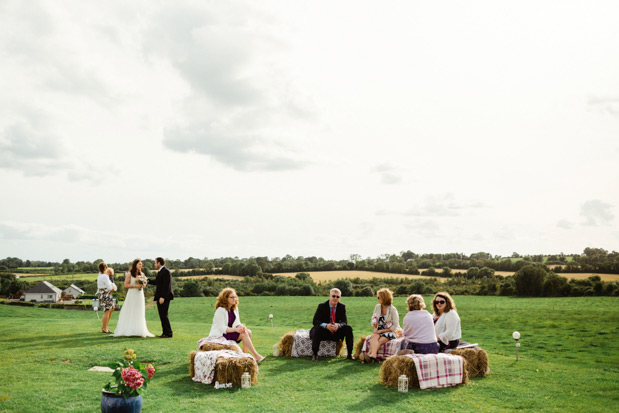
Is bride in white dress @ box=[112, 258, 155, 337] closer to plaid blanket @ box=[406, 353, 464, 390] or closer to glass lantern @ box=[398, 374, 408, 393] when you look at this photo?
glass lantern @ box=[398, 374, 408, 393]

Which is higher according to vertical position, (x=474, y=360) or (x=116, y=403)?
(x=116, y=403)

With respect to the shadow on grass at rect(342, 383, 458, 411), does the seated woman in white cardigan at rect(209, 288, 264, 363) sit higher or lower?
higher

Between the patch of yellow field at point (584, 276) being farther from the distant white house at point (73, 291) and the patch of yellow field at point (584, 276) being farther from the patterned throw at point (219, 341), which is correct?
the distant white house at point (73, 291)

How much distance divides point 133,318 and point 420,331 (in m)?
9.86

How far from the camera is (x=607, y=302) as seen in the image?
56438 mm

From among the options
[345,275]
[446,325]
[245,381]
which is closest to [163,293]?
[245,381]

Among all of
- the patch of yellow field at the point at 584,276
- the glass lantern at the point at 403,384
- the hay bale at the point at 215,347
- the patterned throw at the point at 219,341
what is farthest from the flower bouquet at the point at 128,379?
the patch of yellow field at the point at 584,276

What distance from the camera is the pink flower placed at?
22.1ft

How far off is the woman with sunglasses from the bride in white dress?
9.69 metres

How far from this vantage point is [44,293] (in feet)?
221

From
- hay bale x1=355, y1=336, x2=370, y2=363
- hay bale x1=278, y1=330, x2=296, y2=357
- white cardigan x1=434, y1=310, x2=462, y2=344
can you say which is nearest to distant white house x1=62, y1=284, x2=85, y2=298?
hay bale x1=278, y1=330, x2=296, y2=357

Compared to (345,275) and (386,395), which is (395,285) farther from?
(386,395)

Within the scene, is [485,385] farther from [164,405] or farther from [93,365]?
[93,365]

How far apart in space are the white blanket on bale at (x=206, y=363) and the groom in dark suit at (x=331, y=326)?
3106 millimetres
